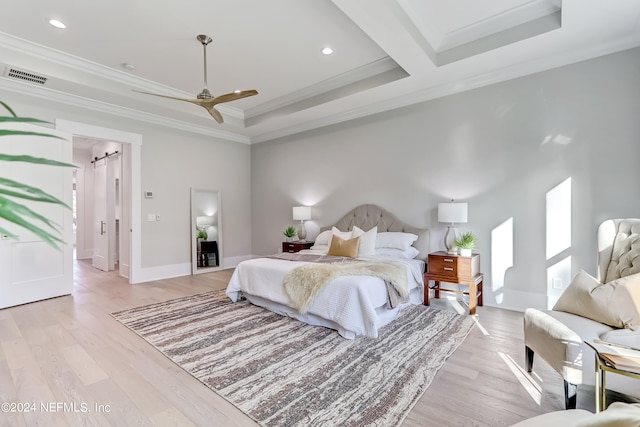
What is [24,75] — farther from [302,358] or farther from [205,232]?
[302,358]

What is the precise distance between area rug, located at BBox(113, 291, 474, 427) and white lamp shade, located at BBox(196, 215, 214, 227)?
2.50m

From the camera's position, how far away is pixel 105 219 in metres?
6.57

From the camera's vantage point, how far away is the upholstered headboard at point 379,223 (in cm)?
447

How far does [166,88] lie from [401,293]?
4.44m

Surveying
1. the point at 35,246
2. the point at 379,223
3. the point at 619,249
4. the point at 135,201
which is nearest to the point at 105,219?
the point at 135,201

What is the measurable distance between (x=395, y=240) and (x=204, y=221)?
3.77 m

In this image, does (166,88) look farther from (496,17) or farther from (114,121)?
(496,17)

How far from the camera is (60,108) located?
4.51 m

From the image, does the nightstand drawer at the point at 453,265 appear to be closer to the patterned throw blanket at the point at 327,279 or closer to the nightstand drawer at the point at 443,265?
the nightstand drawer at the point at 443,265

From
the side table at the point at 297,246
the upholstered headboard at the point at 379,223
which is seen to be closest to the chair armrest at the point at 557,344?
the upholstered headboard at the point at 379,223

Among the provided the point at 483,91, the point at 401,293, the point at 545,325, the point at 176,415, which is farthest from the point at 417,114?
the point at 176,415

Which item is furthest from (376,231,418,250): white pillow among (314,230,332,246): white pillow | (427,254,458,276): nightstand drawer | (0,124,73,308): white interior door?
(0,124,73,308): white interior door

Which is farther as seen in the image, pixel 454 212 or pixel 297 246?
pixel 297 246

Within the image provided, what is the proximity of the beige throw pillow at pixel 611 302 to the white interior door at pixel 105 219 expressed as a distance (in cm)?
731
